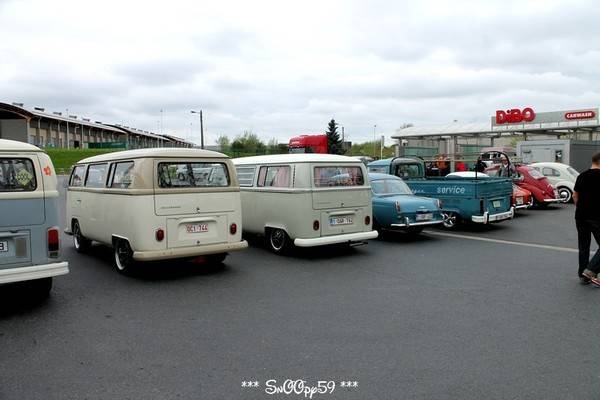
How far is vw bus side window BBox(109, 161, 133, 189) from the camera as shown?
298 inches

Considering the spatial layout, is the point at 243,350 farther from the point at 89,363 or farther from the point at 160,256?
the point at 160,256

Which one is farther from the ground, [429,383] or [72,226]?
[72,226]

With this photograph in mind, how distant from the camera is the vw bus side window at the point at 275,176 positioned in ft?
31.1

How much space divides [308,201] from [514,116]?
33.2 meters

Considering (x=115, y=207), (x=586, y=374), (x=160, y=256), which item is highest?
(x=115, y=207)

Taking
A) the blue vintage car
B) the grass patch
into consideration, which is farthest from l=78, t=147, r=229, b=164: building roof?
the grass patch

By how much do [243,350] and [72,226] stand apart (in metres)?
6.74

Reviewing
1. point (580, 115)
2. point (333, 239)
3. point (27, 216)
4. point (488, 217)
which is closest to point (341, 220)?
point (333, 239)

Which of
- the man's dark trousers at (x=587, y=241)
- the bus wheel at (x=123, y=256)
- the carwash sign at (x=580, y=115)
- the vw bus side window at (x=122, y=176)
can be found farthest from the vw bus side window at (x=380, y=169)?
the carwash sign at (x=580, y=115)

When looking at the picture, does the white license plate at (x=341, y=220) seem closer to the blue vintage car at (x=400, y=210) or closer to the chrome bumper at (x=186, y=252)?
the blue vintage car at (x=400, y=210)

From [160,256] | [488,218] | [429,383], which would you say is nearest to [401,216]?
[488,218]

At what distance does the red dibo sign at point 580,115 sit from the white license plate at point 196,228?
3369cm

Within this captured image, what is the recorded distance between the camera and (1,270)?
220 inches

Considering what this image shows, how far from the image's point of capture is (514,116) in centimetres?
3756
